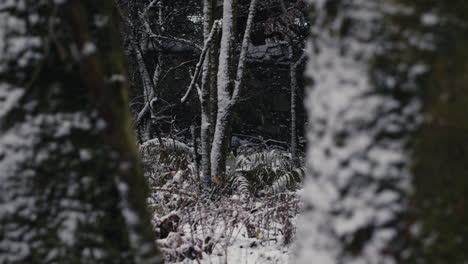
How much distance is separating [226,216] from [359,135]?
304 centimetres

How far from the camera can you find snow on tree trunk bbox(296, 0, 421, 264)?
0.89 meters

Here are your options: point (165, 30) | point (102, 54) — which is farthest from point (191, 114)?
point (102, 54)

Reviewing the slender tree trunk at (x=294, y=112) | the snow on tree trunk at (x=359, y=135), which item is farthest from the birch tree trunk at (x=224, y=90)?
the snow on tree trunk at (x=359, y=135)

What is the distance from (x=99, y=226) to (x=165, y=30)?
10.9 meters

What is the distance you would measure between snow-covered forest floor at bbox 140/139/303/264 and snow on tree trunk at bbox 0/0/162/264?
1812 millimetres

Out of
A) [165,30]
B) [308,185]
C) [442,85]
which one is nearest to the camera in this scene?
[442,85]

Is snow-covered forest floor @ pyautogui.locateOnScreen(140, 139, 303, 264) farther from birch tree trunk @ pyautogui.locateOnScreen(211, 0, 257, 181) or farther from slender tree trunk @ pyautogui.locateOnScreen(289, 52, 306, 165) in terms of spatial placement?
slender tree trunk @ pyautogui.locateOnScreen(289, 52, 306, 165)

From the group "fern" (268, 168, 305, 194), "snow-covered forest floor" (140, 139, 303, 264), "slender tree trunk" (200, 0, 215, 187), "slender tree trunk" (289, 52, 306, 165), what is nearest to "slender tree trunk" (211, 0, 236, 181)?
"slender tree trunk" (200, 0, 215, 187)

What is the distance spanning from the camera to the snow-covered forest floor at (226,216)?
10.5 feet

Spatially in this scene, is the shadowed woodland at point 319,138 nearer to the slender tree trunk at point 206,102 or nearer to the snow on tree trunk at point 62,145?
the snow on tree trunk at point 62,145

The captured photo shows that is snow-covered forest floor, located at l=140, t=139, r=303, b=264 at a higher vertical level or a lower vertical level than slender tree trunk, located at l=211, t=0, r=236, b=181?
lower

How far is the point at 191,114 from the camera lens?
38.5 ft

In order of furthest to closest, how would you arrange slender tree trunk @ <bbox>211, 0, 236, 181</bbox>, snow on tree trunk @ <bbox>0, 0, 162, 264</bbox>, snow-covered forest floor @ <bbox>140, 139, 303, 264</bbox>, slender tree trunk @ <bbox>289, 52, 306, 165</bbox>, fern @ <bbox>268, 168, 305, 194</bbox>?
slender tree trunk @ <bbox>289, 52, 306, 165</bbox> < fern @ <bbox>268, 168, 305, 194</bbox> < slender tree trunk @ <bbox>211, 0, 236, 181</bbox> < snow-covered forest floor @ <bbox>140, 139, 303, 264</bbox> < snow on tree trunk @ <bbox>0, 0, 162, 264</bbox>

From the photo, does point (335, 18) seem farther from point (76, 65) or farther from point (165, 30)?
point (165, 30)
